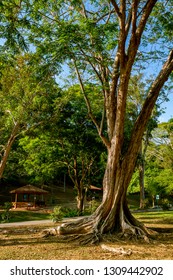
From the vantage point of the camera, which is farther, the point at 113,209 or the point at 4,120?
the point at 4,120

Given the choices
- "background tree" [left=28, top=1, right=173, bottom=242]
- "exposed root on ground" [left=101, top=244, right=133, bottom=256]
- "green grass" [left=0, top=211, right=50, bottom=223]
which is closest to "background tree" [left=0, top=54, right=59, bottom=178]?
"green grass" [left=0, top=211, right=50, bottom=223]

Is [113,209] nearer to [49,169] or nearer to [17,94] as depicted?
[17,94]

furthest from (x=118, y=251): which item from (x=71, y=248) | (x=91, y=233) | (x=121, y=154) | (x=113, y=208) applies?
(x=121, y=154)

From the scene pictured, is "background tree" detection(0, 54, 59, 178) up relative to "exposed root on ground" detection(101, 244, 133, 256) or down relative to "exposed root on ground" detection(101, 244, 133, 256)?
up

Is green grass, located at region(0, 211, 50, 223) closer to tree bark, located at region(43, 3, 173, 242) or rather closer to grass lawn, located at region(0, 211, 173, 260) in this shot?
grass lawn, located at region(0, 211, 173, 260)

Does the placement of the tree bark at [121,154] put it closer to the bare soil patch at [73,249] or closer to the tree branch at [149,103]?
the tree branch at [149,103]

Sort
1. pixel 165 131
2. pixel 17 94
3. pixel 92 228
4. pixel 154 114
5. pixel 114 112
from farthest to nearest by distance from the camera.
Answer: pixel 165 131 < pixel 154 114 < pixel 17 94 < pixel 114 112 < pixel 92 228

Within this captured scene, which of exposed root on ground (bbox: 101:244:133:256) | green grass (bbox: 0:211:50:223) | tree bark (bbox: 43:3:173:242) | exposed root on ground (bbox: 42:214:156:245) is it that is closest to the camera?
exposed root on ground (bbox: 101:244:133:256)

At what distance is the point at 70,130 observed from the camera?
19500 millimetres

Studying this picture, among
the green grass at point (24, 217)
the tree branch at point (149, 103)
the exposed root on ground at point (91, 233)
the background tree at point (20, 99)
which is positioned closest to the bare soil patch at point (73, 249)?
the exposed root on ground at point (91, 233)

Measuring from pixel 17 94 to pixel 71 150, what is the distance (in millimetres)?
5570

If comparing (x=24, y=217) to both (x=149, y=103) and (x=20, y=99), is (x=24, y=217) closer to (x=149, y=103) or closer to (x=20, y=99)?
(x=20, y=99)

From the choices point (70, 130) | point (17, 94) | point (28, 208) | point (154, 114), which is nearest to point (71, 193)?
point (28, 208)

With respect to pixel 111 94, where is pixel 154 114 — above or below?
above
